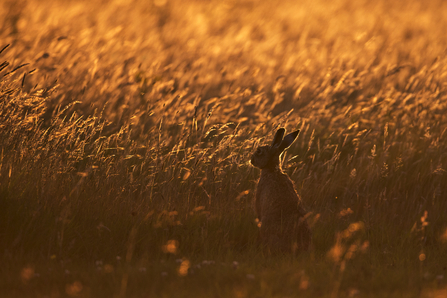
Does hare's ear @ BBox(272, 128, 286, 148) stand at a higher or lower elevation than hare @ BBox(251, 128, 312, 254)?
higher

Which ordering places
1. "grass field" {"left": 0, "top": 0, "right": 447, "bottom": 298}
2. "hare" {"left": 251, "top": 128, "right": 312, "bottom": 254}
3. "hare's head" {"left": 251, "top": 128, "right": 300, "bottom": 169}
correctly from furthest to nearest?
"hare's head" {"left": 251, "top": 128, "right": 300, "bottom": 169} < "hare" {"left": 251, "top": 128, "right": 312, "bottom": 254} < "grass field" {"left": 0, "top": 0, "right": 447, "bottom": 298}

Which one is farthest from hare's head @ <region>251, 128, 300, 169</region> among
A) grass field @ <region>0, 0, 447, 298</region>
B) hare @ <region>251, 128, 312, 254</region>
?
grass field @ <region>0, 0, 447, 298</region>

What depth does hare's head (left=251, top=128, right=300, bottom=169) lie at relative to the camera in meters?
6.04

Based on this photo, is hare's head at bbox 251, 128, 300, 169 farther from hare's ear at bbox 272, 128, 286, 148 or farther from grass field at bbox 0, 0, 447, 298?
grass field at bbox 0, 0, 447, 298

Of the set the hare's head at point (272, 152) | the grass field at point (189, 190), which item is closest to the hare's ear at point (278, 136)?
the hare's head at point (272, 152)

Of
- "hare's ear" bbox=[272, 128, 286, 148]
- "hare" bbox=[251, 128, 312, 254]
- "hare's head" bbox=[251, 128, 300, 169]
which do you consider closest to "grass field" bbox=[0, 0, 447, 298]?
"hare" bbox=[251, 128, 312, 254]

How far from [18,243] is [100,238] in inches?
27.3

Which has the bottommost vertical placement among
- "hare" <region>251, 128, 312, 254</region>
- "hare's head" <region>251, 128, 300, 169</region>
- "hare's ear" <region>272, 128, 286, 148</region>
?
"hare" <region>251, 128, 312, 254</region>

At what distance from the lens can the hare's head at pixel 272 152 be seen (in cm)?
604

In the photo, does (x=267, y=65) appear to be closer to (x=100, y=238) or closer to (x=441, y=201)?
(x=441, y=201)

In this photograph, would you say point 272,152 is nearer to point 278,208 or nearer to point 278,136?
point 278,136

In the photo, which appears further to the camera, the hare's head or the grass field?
the hare's head

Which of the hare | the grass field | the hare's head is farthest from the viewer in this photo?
the hare's head

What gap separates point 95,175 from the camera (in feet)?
20.1
